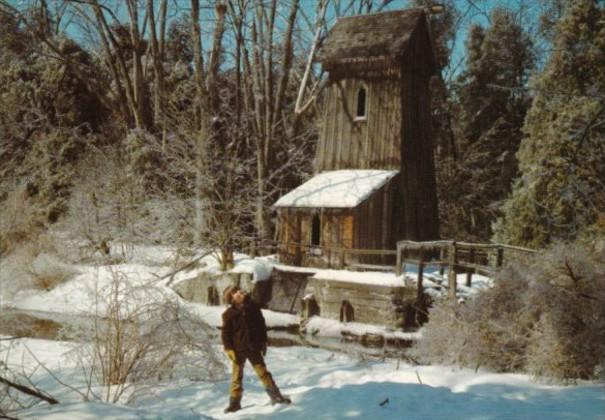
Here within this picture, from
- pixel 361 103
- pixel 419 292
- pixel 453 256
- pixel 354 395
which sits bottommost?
pixel 354 395

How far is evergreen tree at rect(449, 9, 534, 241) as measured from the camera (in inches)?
1076

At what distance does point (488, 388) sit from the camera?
7.76 m

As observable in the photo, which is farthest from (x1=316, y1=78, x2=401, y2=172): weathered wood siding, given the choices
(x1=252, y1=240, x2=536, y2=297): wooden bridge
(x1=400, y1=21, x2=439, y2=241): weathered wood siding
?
(x1=252, y1=240, x2=536, y2=297): wooden bridge

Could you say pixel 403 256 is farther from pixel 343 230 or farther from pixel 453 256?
pixel 343 230

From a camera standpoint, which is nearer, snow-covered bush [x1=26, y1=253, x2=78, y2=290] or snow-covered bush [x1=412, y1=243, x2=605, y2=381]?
snow-covered bush [x1=412, y1=243, x2=605, y2=381]

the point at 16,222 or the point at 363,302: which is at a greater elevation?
the point at 16,222

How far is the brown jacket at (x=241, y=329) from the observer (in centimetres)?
716

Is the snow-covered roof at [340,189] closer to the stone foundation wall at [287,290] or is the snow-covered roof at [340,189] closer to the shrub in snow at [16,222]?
the stone foundation wall at [287,290]

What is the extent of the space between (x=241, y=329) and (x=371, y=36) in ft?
52.4

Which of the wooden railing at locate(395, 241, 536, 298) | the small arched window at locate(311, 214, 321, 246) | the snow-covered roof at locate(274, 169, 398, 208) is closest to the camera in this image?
the wooden railing at locate(395, 241, 536, 298)

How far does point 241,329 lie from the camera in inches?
283

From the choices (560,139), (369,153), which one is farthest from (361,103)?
(560,139)

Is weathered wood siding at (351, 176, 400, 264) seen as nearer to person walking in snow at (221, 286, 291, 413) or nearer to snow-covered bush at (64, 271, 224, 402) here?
snow-covered bush at (64, 271, 224, 402)

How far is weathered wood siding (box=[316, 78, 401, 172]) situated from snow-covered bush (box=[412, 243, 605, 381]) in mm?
10681
